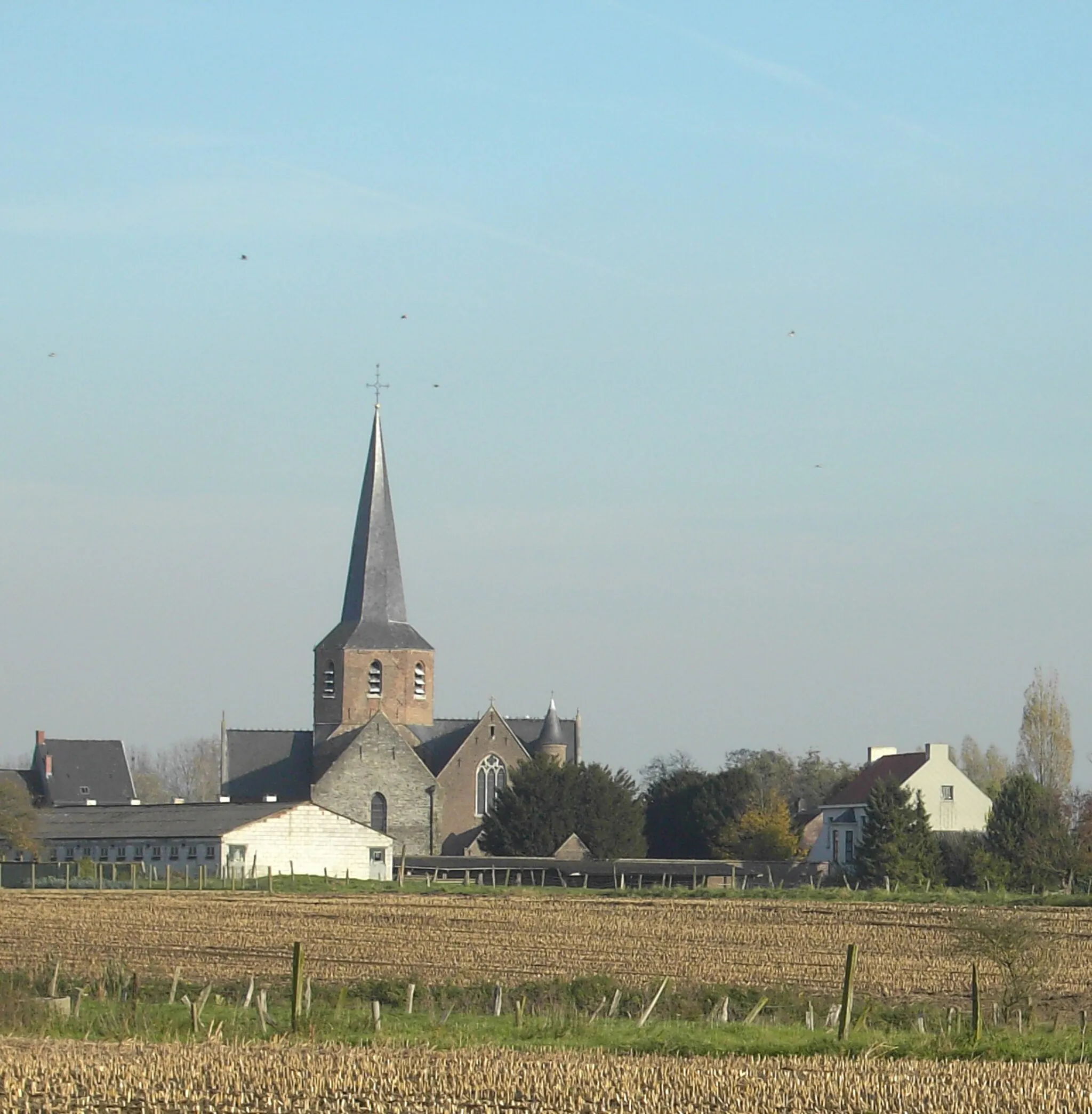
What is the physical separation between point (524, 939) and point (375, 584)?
50.8 m

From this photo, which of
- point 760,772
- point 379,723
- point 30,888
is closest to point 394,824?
point 379,723

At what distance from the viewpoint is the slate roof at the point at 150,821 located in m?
67.8

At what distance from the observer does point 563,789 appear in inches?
3059

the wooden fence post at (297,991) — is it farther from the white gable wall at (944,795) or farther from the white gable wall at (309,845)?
the white gable wall at (944,795)

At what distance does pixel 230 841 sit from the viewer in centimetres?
6600

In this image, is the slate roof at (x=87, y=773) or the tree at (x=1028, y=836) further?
the slate roof at (x=87, y=773)

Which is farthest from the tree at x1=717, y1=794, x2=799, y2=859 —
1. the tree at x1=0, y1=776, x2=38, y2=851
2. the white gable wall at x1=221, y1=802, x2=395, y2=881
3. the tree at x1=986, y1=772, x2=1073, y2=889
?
the tree at x1=0, y1=776, x2=38, y2=851

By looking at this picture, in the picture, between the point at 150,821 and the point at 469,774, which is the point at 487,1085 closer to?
the point at 150,821

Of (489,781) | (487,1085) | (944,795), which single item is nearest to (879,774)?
(944,795)

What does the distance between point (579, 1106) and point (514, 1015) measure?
28.9 feet

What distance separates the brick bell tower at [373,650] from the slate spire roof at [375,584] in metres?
0.02

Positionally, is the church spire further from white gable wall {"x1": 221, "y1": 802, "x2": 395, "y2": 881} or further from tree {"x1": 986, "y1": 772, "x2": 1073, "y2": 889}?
tree {"x1": 986, "y1": 772, "x2": 1073, "y2": 889}

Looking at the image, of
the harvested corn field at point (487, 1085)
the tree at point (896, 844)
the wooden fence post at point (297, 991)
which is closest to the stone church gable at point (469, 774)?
the tree at point (896, 844)

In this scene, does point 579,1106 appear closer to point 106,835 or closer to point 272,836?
point 272,836
